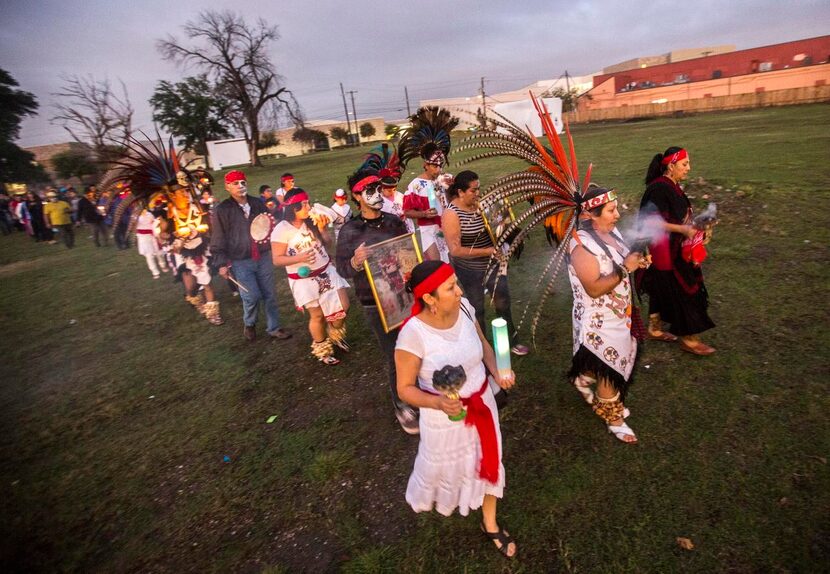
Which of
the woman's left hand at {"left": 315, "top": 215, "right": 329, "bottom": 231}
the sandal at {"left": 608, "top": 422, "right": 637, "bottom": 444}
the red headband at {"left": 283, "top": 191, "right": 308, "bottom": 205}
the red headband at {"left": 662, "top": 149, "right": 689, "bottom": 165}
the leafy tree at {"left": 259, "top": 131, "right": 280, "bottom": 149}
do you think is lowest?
the sandal at {"left": 608, "top": 422, "right": 637, "bottom": 444}

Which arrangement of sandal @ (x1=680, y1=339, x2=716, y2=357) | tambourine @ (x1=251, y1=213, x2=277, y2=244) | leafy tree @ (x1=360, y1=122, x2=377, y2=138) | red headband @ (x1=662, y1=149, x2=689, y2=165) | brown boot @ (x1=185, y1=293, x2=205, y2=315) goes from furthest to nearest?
leafy tree @ (x1=360, y1=122, x2=377, y2=138)
brown boot @ (x1=185, y1=293, x2=205, y2=315)
tambourine @ (x1=251, y1=213, x2=277, y2=244)
sandal @ (x1=680, y1=339, x2=716, y2=357)
red headband @ (x1=662, y1=149, x2=689, y2=165)

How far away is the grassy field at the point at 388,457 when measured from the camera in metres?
2.74

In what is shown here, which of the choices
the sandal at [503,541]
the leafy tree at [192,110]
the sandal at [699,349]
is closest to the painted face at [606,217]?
the sandal at [503,541]

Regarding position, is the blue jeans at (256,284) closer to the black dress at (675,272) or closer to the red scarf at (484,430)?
the red scarf at (484,430)

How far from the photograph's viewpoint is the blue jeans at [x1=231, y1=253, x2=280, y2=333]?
19.0ft

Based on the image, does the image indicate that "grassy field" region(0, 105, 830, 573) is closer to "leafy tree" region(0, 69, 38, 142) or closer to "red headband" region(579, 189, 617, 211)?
"red headband" region(579, 189, 617, 211)

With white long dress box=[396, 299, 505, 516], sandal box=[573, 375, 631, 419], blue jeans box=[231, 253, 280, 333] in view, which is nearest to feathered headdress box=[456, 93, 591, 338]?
white long dress box=[396, 299, 505, 516]

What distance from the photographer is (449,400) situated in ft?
6.84

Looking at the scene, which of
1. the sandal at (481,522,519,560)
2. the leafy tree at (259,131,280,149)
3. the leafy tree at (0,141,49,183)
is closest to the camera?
the sandal at (481,522,519,560)

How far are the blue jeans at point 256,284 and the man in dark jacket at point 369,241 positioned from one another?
8.22ft

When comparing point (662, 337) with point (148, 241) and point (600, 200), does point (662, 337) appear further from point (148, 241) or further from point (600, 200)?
point (148, 241)

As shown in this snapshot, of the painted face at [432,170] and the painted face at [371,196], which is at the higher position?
the painted face at [432,170]

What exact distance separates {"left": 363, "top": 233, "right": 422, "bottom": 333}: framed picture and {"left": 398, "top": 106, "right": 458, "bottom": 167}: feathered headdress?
7.34 ft

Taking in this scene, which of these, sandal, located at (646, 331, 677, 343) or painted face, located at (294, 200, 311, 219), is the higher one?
painted face, located at (294, 200, 311, 219)
